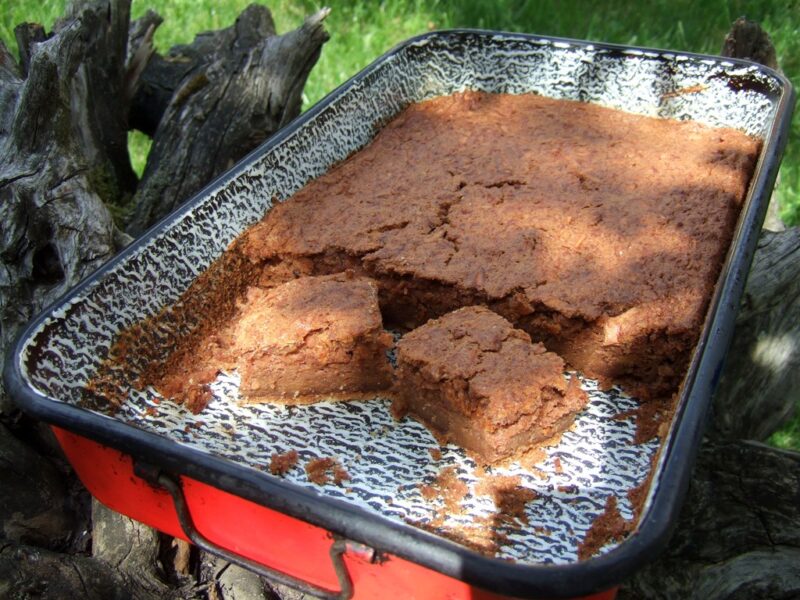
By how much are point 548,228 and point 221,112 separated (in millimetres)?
1602

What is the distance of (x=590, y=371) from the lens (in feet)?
7.72

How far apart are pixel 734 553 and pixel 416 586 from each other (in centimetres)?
107

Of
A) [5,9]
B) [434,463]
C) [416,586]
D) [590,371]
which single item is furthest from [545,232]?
[5,9]

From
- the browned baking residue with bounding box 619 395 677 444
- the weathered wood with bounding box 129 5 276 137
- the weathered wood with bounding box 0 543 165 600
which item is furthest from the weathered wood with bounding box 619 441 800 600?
the weathered wood with bounding box 129 5 276 137

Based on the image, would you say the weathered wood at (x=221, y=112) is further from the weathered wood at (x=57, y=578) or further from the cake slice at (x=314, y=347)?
the weathered wood at (x=57, y=578)

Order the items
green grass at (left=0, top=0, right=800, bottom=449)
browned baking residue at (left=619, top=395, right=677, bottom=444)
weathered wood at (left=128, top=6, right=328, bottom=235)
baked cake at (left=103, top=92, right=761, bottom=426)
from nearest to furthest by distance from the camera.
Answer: browned baking residue at (left=619, top=395, right=677, bottom=444) → baked cake at (left=103, top=92, right=761, bottom=426) → weathered wood at (left=128, top=6, right=328, bottom=235) → green grass at (left=0, top=0, right=800, bottom=449)

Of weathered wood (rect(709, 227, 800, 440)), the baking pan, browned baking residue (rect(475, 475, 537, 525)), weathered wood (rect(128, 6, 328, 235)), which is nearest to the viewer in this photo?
the baking pan

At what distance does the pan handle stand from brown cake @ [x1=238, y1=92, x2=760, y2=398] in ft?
3.10

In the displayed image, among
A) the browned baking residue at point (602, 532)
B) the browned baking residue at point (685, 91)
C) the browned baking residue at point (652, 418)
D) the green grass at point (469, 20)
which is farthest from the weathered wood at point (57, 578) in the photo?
the green grass at point (469, 20)

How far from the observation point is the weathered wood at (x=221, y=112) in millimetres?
3379

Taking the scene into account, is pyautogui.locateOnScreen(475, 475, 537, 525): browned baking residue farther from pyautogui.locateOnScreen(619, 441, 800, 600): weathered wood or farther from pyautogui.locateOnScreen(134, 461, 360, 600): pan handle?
pyautogui.locateOnScreen(619, 441, 800, 600): weathered wood

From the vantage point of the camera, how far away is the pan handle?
168cm

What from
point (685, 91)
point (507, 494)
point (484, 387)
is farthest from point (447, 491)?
point (685, 91)

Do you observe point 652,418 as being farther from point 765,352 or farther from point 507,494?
point 765,352
